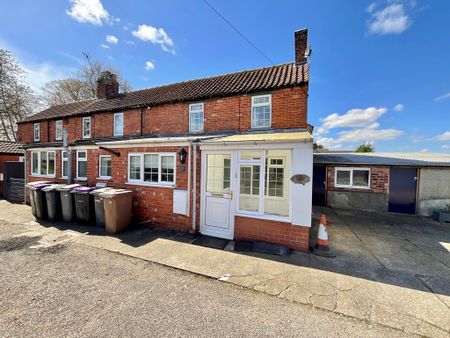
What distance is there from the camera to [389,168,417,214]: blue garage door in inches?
381

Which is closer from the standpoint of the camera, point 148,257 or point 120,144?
point 148,257

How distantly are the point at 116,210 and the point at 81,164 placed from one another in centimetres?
483

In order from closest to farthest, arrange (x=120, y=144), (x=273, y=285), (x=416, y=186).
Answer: (x=273, y=285)
(x=120, y=144)
(x=416, y=186)

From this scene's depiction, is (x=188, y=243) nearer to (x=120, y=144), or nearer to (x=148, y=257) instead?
(x=148, y=257)

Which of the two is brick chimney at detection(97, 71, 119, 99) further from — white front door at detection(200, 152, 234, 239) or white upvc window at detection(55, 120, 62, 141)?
white front door at detection(200, 152, 234, 239)

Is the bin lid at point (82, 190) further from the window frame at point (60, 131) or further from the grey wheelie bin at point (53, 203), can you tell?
the window frame at point (60, 131)

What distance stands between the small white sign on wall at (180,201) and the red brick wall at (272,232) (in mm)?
1782

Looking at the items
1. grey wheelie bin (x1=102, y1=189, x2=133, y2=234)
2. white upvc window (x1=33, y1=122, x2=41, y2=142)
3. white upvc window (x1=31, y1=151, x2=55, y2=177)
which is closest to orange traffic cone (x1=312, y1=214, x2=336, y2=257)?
grey wheelie bin (x1=102, y1=189, x2=133, y2=234)

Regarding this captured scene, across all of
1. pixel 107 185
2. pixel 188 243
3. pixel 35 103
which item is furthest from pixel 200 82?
pixel 35 103

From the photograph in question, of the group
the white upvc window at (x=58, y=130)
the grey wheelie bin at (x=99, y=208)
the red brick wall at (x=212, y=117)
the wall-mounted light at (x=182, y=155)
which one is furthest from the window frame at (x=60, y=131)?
the wall-mounted light at (x=182, y=155)

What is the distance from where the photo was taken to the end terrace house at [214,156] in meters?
5.54

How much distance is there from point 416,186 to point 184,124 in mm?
11623

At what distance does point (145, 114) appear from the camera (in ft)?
34.9

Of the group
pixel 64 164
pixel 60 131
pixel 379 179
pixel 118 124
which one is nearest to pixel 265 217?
pixel 379 179
